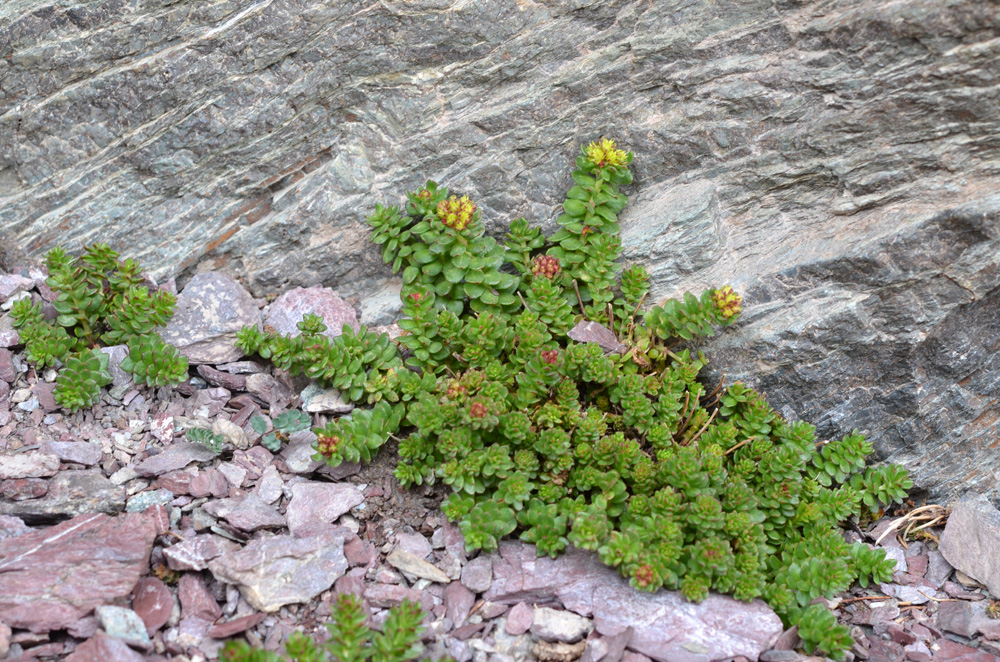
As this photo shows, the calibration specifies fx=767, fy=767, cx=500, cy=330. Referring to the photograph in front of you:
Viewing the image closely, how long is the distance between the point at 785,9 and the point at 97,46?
4294 mm

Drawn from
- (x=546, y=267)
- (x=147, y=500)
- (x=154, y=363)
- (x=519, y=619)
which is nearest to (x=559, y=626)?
(x=519, y=619)

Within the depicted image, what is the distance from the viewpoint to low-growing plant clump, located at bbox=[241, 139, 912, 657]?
389cm

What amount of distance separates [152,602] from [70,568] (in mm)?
395

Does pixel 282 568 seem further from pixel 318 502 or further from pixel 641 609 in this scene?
pixel 641 609

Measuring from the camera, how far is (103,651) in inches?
128

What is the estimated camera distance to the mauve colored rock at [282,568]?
3645 mm

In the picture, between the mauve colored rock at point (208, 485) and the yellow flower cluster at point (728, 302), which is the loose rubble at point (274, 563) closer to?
the mauve colored rock at point (208, 485)

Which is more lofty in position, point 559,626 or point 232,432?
point 232,432

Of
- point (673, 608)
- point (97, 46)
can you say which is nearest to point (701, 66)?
point (673, 608)

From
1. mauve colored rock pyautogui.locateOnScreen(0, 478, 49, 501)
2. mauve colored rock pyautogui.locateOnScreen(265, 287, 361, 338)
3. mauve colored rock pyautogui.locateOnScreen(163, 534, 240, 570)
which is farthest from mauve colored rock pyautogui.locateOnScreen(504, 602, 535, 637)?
mauve colored rock pyautogui.locateOnScreen(0, 478, 49, 501)

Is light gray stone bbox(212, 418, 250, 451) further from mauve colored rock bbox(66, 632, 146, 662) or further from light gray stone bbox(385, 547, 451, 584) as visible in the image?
mauve colored rock bbox(66, 632, 146, 662)

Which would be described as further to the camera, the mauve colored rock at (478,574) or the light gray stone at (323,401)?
the light gray stone at (323,401)

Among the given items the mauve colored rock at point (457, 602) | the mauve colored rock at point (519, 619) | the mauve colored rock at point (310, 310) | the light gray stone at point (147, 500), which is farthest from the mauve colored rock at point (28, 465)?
the mauve colored rock at point (519, 619)

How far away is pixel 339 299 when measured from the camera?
5.30 metres
